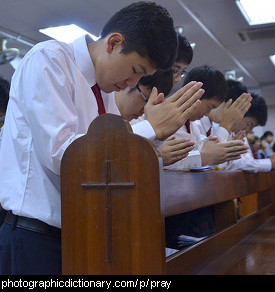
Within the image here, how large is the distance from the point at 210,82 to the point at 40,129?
2.03 metres

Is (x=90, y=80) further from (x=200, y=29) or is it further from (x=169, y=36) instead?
(x=200, y=29)

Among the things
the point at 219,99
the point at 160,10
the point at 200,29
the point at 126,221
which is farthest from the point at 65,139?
the point at 200,29

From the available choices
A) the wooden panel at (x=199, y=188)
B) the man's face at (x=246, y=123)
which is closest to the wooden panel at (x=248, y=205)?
the man's face at (x=246, y=123)

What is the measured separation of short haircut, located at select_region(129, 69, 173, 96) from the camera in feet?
7.27

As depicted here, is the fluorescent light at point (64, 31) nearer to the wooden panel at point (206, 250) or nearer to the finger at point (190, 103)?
the wooden panel at point (206, 250)

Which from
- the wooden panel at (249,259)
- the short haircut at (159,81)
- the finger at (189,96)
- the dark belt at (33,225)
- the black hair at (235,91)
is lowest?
the wooden panel at (249,259)

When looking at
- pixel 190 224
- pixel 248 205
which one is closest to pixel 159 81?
pixel 190 224

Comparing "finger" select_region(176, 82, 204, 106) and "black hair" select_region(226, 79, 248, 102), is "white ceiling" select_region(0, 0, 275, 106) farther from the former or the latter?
"finger" select_region(176, 82, 204, 106)

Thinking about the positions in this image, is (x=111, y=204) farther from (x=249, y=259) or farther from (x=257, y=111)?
(x=257, y=111)

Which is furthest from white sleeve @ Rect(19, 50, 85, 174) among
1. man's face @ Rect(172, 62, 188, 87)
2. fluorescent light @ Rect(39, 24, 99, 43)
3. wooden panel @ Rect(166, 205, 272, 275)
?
fluorescent light @ Rect(39, 24, 99, 43)

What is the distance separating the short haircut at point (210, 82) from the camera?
319 cm

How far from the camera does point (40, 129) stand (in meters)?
1.41

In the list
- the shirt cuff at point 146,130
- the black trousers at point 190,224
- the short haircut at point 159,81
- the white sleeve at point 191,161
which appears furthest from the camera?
the white sleeve at point 191,161

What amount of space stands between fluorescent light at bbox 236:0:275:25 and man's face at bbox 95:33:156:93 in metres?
4.81
